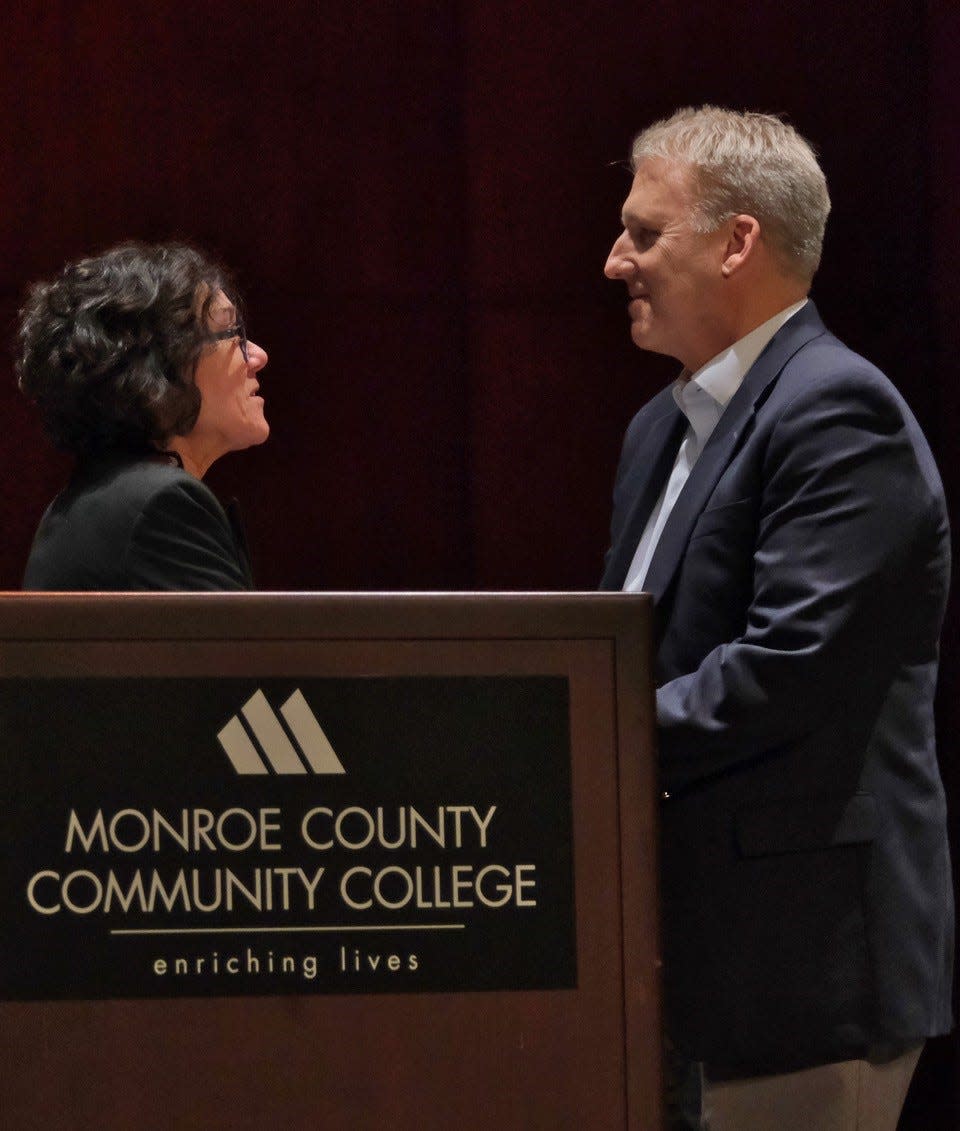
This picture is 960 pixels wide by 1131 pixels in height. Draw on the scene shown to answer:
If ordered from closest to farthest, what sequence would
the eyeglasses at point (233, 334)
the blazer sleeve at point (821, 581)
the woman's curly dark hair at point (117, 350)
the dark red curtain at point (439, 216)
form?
the blazer sleeve at point (821, 581) < the woman's curly dark hair at point (117, 350) < the eyeglasses at point (233, 334) < the dark red curtain at point (439, 216)

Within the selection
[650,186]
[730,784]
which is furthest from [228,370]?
[730,784]

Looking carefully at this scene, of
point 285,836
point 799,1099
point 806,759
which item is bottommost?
point 799,1099

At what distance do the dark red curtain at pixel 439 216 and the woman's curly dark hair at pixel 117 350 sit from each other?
80cm

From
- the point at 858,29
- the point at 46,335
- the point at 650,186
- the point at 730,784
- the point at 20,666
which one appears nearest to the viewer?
the point at 20,666

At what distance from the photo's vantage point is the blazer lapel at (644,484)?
1999 millimetres

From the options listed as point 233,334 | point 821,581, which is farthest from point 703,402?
point 233,334

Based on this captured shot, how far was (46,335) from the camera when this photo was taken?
1.94 meters

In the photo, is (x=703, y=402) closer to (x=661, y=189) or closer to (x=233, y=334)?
(x=661, y=189)

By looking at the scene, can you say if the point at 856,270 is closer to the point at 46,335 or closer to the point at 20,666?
the point at 46,335

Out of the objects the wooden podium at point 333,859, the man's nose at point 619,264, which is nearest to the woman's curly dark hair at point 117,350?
the man's nose at point 619,264

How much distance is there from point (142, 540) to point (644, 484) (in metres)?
0.68

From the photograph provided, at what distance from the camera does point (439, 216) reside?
2.79m

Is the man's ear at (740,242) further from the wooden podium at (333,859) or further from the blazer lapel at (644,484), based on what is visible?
the wooden podium at (333,859)

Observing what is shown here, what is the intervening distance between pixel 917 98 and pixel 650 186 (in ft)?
3.06
